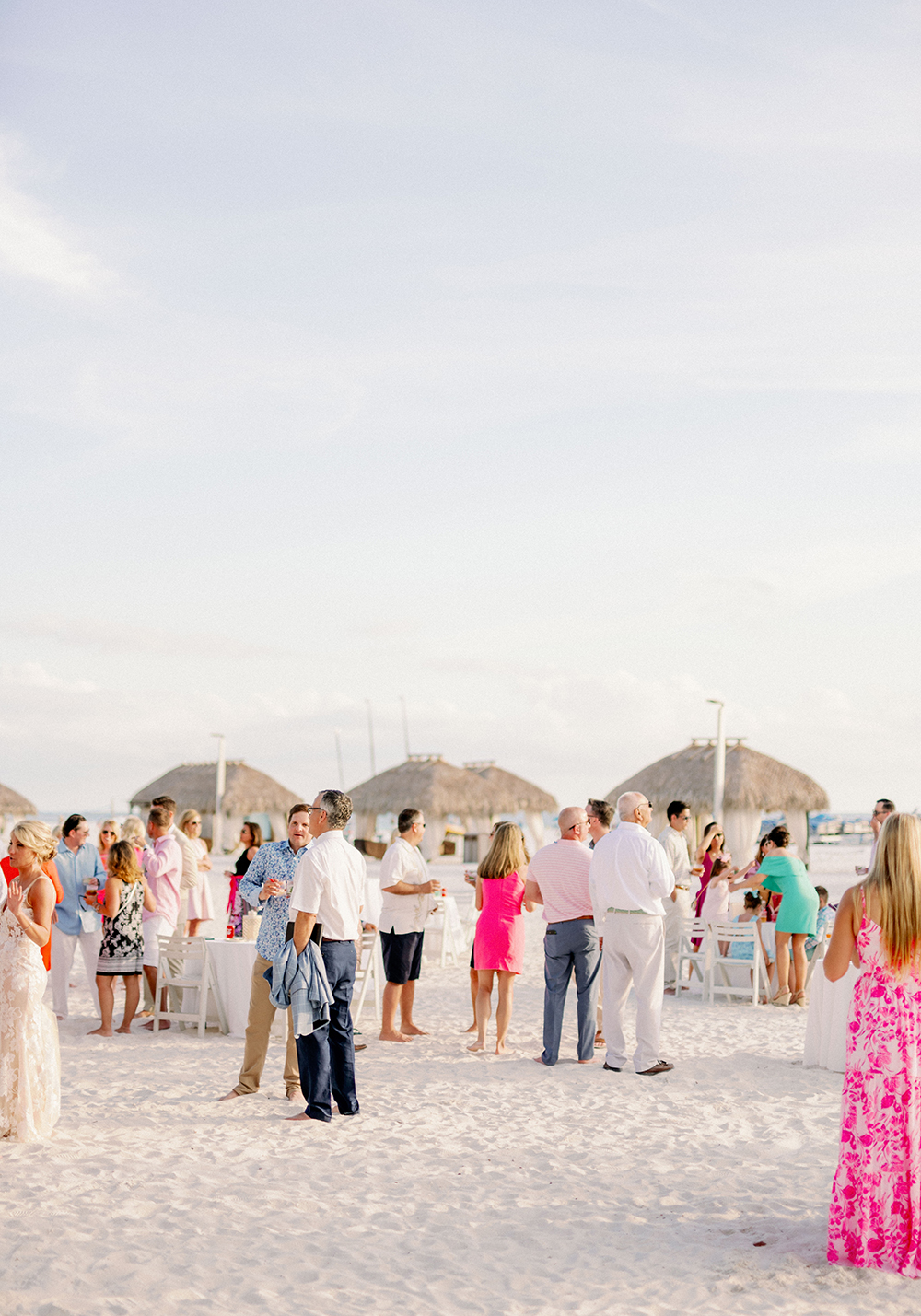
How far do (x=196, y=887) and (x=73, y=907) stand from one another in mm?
2135

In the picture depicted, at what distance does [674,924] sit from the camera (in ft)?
35.4

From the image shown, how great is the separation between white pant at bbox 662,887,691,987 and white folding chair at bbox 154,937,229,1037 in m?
4.00

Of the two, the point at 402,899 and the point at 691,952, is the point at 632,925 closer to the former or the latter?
the point at 402,899

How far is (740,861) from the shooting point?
85.7 ft

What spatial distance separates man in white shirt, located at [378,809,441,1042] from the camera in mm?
8328

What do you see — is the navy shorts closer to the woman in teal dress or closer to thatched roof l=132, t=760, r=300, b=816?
the woman in teal dress

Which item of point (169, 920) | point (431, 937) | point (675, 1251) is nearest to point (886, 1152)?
point (675, 1251)

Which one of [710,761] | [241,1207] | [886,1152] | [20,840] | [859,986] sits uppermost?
[710,761]

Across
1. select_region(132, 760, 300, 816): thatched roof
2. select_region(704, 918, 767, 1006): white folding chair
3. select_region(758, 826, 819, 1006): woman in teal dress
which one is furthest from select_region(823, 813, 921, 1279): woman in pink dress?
select_region(132, 760, 300, 816): thatched roof

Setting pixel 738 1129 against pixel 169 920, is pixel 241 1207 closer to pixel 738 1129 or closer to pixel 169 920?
pixel 738 1129

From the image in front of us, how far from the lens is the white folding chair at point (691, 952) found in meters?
10.5

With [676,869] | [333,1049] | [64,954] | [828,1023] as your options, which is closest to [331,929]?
[333,1049]

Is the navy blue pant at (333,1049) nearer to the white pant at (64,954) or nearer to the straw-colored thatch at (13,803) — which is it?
the white pant at (64,954)

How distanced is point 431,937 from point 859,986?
372 inches
